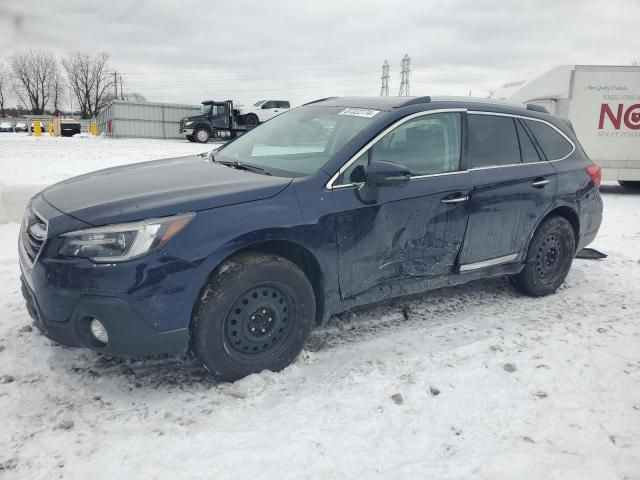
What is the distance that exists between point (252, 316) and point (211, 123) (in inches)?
1058

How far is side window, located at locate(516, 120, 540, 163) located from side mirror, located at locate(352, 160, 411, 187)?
1.62 m

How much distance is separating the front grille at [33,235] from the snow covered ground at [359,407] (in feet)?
2.39

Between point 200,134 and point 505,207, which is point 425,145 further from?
point 200,134

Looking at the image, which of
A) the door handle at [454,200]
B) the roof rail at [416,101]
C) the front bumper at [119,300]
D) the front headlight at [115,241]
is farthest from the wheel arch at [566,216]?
the front headlight at [115,241]

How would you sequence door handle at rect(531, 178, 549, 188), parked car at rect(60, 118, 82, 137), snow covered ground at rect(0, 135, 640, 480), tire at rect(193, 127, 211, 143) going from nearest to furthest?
snow covered ground at rect(0, 135, 640, 480), door handle at rect(531, 178, 549, 188), tire at rect(193, 127, 211, 143), parked car at rect(60, 118, 82, 137)

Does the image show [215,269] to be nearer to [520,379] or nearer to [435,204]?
[435,204]

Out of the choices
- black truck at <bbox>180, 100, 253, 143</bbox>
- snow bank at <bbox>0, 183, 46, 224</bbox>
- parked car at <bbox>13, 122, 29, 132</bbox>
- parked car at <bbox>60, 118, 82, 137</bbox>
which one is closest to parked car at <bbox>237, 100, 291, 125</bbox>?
black truck at <bbox>180, 100, 253, 143</bbox>

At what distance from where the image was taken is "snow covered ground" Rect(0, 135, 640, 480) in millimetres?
2414

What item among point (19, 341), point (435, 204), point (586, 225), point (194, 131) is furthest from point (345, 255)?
point (194, 131)

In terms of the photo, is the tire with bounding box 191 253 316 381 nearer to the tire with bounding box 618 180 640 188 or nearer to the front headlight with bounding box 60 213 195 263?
the front headlight with bounding box 60 213 195 263

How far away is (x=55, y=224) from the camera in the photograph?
2.80 metres

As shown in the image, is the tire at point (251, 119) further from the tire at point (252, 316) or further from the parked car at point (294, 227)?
the tire at point (252, 316)

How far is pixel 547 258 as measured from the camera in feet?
15.4

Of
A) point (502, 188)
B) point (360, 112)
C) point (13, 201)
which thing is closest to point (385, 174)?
point (360, 112)
